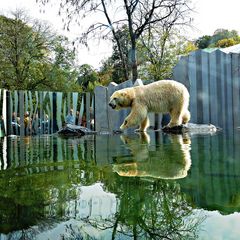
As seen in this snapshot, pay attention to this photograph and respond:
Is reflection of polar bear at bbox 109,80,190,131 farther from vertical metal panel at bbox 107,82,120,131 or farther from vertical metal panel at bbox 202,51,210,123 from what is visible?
vertical metal panel at bbox 107,82,120,131

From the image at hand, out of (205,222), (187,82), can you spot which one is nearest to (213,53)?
(187,82)

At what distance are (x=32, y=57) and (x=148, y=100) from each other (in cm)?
1490

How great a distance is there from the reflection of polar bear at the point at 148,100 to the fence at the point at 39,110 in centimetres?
405

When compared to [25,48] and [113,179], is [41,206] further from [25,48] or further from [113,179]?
[25,48]

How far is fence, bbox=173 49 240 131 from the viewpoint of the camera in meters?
7.27

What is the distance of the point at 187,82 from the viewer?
7449 mm

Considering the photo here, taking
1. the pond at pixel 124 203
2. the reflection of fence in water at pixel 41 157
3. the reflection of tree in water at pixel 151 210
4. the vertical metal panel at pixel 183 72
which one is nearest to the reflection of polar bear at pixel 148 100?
the vertical metal panel at pixel 183 72

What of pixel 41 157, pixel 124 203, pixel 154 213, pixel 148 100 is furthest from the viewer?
pixel 148 100

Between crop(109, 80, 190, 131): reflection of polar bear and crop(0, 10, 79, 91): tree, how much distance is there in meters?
13.5

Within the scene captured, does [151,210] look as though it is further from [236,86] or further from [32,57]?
[32,57]

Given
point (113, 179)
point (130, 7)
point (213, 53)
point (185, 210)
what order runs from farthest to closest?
point (130, 7), point (213, 53), point (113, 179), point (185, 210)

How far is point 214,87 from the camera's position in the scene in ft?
24.1

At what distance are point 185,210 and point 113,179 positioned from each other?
497 millimetres

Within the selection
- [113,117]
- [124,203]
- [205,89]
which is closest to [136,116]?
[205,89]
